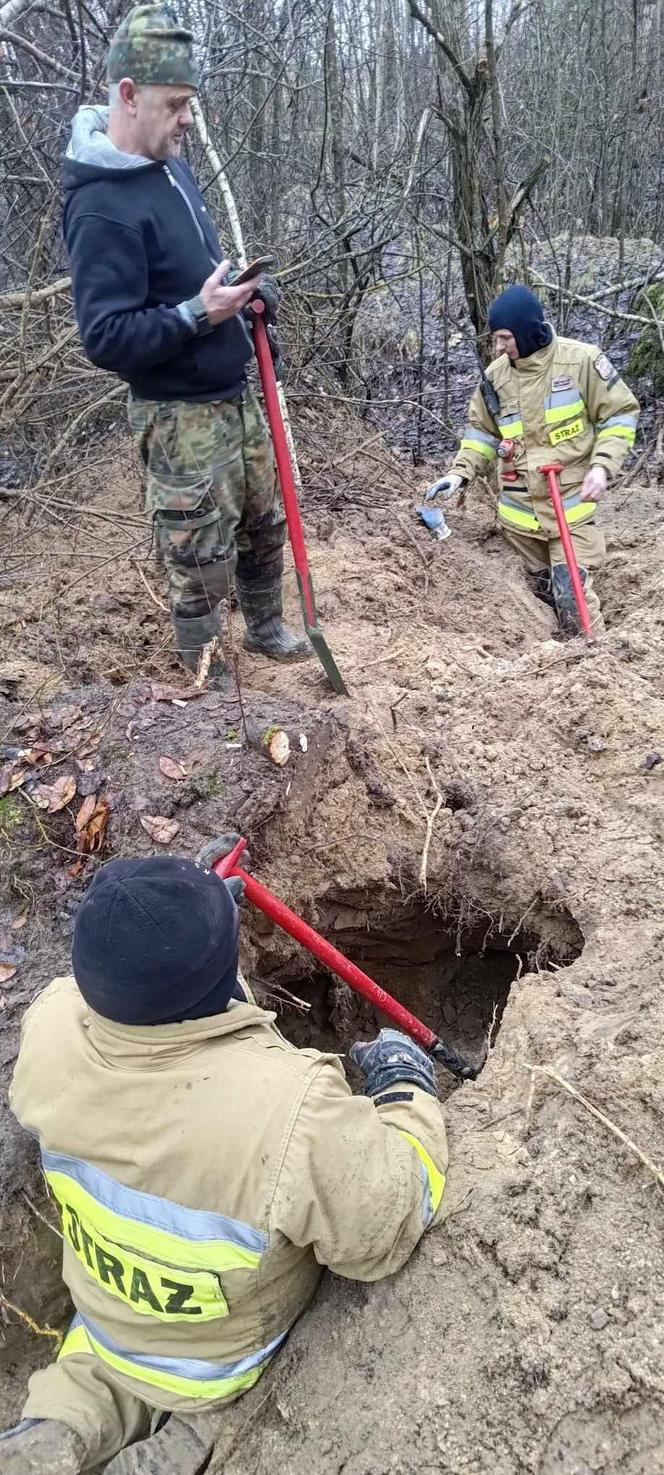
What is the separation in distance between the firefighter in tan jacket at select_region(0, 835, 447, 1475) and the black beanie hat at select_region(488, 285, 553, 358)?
356 centimetres

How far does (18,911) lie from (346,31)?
9.20 metres

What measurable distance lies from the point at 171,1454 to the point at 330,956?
109cm

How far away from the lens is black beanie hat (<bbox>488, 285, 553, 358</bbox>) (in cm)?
407

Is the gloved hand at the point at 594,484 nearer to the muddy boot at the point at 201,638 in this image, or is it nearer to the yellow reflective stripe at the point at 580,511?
the yellow reflective stripe at the point at 580,511

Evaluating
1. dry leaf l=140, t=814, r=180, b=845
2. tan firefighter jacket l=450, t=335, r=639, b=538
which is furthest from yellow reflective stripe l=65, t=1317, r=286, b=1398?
tan firefighter jacket l=450, t=335, r=639, b=538

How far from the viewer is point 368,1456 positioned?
5.04 ft

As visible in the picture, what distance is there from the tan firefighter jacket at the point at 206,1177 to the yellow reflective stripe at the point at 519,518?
3.66 metres

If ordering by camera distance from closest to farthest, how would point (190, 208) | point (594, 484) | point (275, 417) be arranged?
point (190, 208) → point (275, 417) → point (594, 484)

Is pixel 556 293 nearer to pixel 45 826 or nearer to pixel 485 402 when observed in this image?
pixel 485 402

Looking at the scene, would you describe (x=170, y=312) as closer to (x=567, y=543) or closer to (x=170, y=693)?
(x=170, y=693)

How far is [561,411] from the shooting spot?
4.29 metres

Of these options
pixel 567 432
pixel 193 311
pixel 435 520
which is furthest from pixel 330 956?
pixel 567 432

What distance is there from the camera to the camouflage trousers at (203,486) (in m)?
2.91

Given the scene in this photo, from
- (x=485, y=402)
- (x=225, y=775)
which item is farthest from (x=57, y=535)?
(x=225, y=775)
